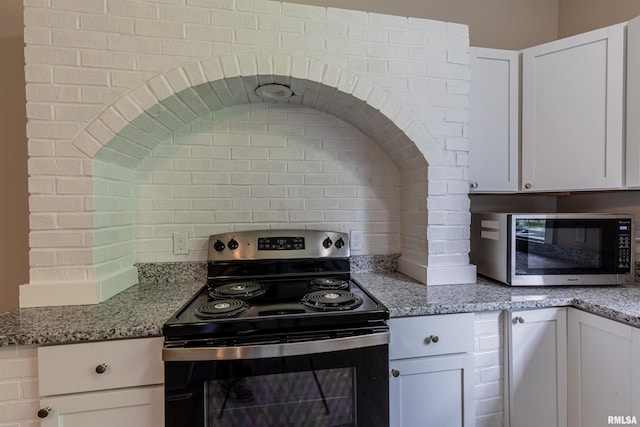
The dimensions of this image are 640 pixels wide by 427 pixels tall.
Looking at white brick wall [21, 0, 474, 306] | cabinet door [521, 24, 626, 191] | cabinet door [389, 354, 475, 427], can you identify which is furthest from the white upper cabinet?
cabinet door [389, 354, 475, 427]

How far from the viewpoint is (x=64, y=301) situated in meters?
1.28

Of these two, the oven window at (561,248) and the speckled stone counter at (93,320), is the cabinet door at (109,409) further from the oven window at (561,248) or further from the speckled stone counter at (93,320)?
the oven window at (561,248)

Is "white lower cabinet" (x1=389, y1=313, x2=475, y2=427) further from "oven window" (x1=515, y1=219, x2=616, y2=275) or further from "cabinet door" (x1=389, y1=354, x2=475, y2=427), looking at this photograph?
"oven window" (x1=515, y1=219, x2=616, y2=275)

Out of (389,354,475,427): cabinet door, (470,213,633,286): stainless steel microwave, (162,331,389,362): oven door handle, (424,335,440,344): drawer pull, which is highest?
(470,213,633,286): stainless steel microwave

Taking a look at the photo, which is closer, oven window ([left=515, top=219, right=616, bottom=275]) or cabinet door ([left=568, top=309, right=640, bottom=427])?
cabinet door ([left=568, top=309, right=640, bottom=427])

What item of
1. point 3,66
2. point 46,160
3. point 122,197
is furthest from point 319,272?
point 3,66

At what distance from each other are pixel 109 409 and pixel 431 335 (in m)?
1.23

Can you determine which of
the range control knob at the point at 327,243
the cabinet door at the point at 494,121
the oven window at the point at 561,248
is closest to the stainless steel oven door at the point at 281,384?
the range control knob at the point at 327,243

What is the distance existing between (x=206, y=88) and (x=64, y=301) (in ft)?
3.75

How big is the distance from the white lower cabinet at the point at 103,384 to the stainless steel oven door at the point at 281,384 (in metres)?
0.11

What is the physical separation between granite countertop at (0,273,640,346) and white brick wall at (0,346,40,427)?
0.21 ft

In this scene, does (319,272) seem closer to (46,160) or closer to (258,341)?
(258,341)

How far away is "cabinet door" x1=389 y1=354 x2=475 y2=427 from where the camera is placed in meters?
1.20

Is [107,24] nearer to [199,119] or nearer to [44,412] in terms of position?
[199,119]
